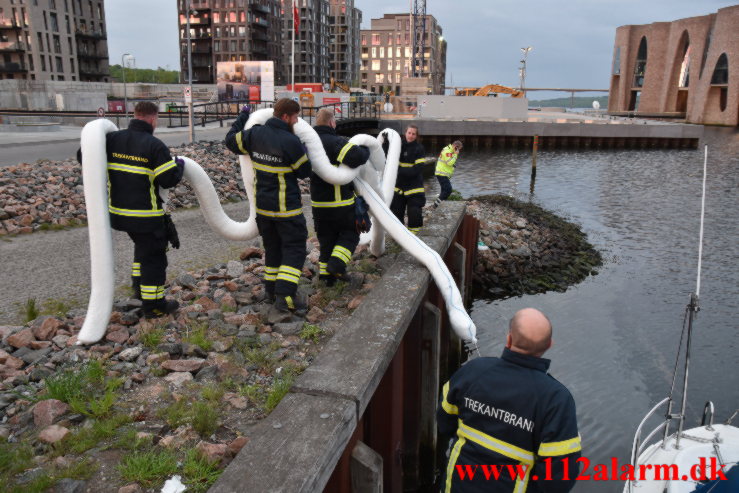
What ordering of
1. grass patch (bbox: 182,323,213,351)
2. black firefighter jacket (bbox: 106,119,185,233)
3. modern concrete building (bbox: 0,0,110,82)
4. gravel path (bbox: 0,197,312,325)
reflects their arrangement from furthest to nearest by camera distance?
modern concrete building (bbox: 0,0,110,82) → gravel path (bbox: 0,197,312,325) → black firefighter jacket (bbox: 106,119,185,233) → grass patch (bbox: 182,323,213,351)

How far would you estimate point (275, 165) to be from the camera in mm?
5234

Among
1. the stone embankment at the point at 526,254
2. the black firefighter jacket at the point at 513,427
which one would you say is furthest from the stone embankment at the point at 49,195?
the black firefighter jacket at the point at 513,427

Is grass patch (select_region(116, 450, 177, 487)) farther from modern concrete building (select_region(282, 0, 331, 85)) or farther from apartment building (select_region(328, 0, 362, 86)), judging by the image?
apartment building (select_region(328, 0, 362, 86))

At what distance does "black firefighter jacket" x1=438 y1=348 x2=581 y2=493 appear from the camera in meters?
2.51

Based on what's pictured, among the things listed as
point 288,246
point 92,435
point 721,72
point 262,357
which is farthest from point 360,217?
point 721,72

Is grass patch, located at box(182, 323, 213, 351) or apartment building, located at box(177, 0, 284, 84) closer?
grass patch, located at box(182, 323, 213, 351)

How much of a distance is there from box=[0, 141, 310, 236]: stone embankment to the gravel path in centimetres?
45

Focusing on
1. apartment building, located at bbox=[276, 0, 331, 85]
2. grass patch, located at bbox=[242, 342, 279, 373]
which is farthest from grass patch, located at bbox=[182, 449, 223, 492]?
apartment building, located at bbox=[276, 0, 331, 85]

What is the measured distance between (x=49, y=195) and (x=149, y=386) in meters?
8.46

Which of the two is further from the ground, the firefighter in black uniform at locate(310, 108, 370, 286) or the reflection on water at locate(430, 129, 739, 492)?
the firefighter in black uniform at locate(310, 108, 370, 286)

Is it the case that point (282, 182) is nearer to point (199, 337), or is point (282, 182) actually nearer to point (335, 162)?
point (335, 162)

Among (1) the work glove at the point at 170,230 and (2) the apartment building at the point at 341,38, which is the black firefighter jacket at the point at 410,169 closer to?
(1) the work glove at the point at 170,230

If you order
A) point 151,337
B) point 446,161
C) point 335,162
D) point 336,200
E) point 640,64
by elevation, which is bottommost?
point 151,337

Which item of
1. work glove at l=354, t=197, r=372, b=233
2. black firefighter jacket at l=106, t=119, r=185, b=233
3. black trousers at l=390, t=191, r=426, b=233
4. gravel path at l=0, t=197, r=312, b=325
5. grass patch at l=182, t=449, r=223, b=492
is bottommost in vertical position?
gravel path at l=0, t=197, r=312, b=325
